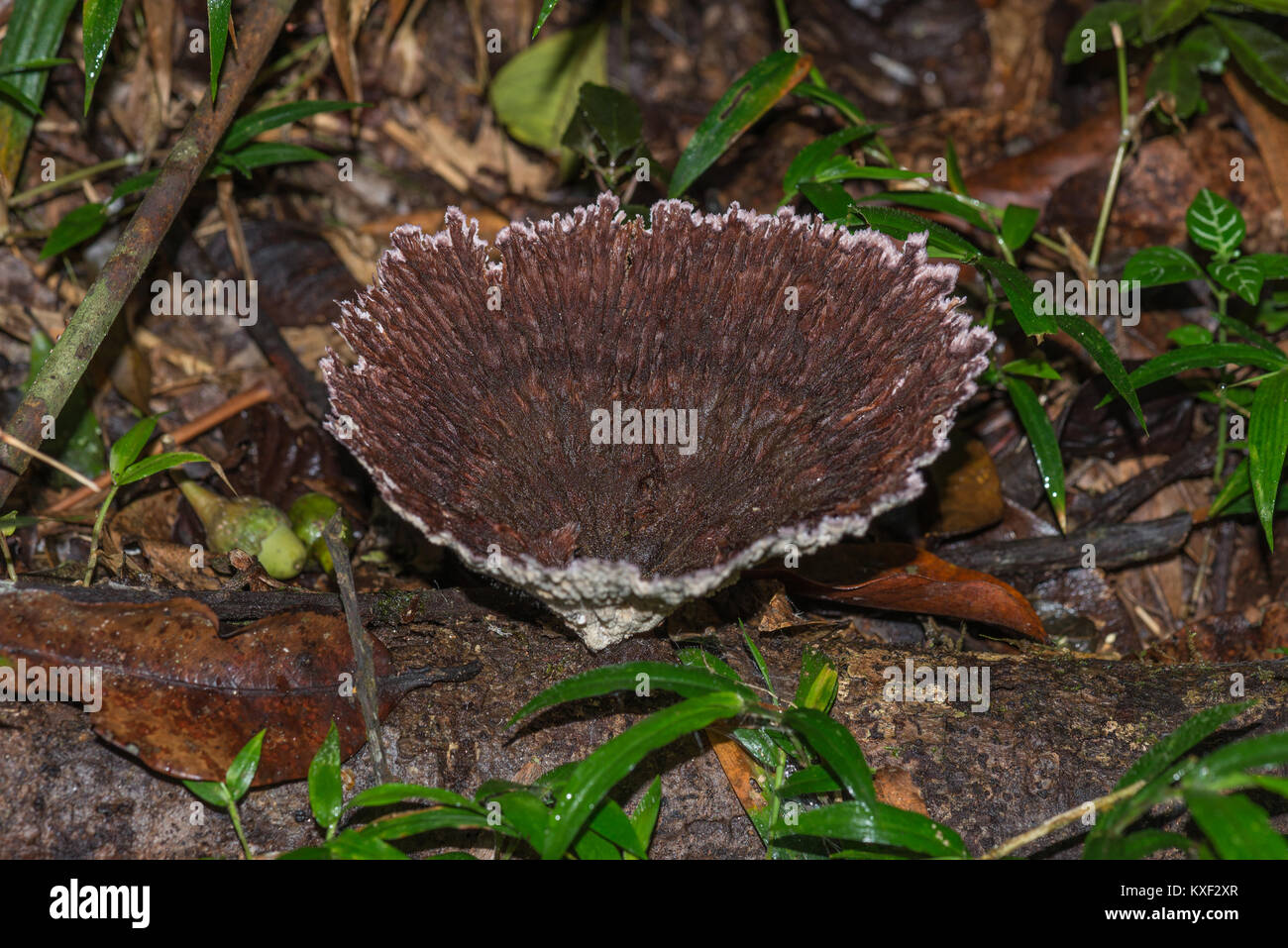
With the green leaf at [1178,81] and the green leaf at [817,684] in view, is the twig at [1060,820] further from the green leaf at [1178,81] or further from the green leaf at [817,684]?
the green leaf at [1178,81]

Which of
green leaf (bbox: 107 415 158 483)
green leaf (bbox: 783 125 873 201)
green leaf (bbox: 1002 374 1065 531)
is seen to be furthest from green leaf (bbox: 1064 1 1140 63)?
green leaf (bbox: 107 415 158 483)

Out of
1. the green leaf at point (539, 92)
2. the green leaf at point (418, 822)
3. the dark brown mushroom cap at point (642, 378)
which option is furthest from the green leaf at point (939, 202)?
the green leaf at point (418, 822)

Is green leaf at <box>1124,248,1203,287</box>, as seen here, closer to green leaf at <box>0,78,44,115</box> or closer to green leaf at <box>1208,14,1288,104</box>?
green leaf at <box>1208,14,1288,104</box>

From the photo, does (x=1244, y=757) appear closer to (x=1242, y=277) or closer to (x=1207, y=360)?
(x=1207, y=360)

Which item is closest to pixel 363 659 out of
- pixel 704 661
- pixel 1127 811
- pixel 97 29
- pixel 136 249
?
pixel 704 661

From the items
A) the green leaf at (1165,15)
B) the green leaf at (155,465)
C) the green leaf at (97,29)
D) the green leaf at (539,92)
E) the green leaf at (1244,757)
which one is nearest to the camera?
the green leaf at (1244,757)

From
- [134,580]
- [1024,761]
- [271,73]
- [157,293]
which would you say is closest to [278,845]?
[134,580]

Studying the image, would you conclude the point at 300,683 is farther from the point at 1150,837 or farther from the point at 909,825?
the point at 1150,837
